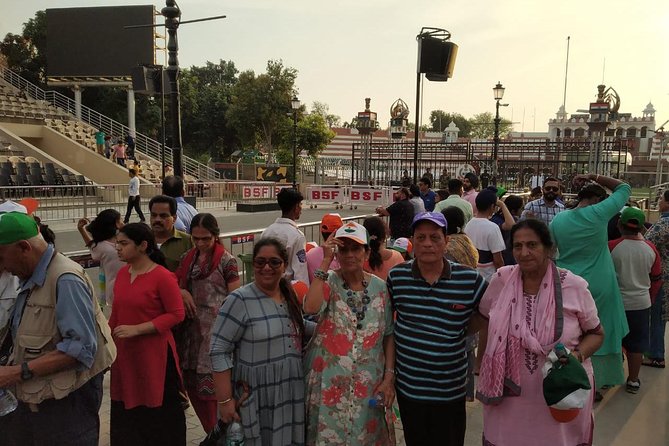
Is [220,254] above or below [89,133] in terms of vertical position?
below

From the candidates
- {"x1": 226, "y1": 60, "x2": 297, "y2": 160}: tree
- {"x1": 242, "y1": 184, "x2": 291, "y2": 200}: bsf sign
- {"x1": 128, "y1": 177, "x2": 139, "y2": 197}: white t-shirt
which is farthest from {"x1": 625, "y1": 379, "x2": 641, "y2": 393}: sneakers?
{"x1": 226, "y1": 60, "x2": 297, "y2": 160}: tree

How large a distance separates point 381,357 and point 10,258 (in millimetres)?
1894

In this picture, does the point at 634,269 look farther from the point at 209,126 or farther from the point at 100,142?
the point at 209,126

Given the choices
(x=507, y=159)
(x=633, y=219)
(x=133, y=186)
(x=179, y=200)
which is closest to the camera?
(x=633, y=219)

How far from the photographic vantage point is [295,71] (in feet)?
130

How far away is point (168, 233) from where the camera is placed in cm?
398

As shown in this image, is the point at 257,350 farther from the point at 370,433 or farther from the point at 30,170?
the point at 30,170

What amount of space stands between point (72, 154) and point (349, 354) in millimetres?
28813

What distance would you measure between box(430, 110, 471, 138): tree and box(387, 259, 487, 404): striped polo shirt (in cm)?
11212

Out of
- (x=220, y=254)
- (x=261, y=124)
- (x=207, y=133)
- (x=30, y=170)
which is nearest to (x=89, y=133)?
(x=30, y=170)

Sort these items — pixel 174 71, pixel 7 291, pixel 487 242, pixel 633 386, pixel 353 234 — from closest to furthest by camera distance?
pixel 353 234
pixel 7 291
pixel 633 386
pixel 487 242
pixel 174 71

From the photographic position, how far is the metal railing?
33062 millimetres

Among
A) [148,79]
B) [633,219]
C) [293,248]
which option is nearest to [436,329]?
[293,248]

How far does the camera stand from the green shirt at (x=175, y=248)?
388 centimetres
